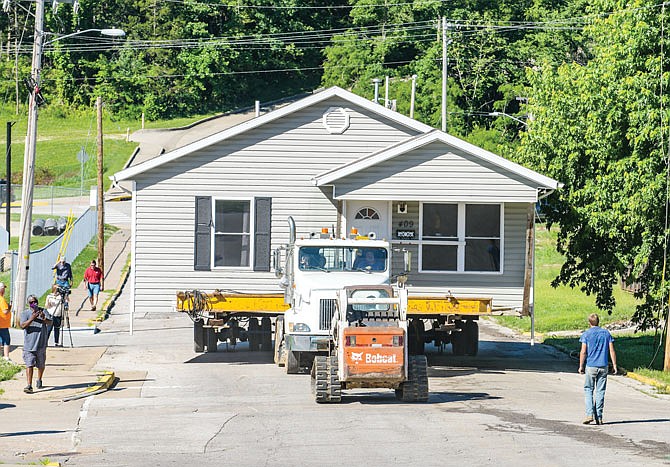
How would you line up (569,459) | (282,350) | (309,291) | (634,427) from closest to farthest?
(569,459), (634,427), (309,291), (282,350)

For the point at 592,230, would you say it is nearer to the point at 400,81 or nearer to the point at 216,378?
the point at 216,378

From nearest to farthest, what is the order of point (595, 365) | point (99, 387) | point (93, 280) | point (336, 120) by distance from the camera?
point (595, 365) < point (99, 387) < point (336, 120) < point (93, 280)

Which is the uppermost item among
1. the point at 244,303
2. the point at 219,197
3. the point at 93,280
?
the point at 219,197

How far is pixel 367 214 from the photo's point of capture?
2694 cm

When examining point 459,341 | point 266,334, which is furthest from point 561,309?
point 266,334

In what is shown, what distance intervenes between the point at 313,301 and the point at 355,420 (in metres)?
4.79

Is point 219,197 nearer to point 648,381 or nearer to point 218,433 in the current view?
point 648,381

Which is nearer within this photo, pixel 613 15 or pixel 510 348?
pixel 613 15

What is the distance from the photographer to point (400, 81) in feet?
270

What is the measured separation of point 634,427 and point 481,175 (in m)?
10.2

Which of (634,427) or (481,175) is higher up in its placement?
(481,175)

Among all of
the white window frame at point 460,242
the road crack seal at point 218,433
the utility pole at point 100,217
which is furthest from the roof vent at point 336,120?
the utility pole at point 100,217

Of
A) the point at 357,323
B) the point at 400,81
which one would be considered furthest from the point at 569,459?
the point at 400,81

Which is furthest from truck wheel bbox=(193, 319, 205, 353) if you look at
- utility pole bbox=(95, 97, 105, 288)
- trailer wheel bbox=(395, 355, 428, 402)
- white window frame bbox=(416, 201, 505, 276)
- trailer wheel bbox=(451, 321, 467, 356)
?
utility pole bbox=(95, 97, 105, 288)
